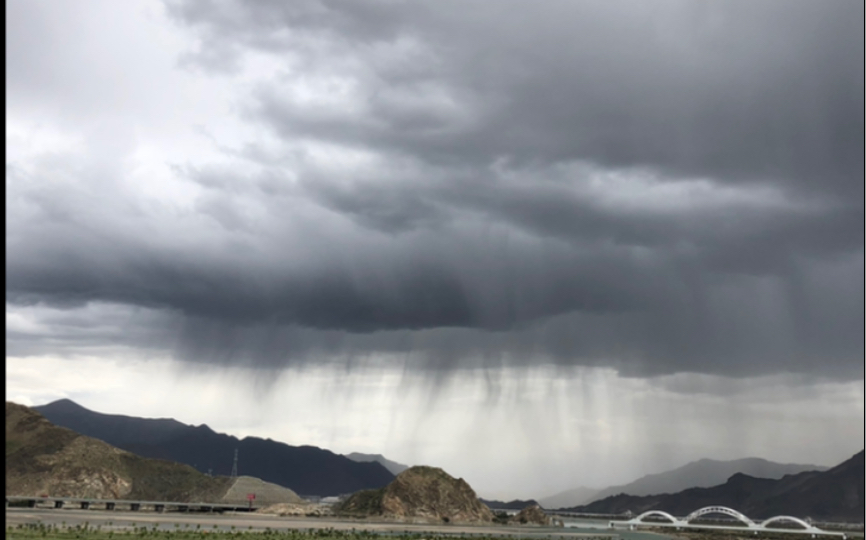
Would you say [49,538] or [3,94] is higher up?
[3,94]

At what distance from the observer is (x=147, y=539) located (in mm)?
151625

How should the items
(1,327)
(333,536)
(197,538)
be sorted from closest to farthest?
(1,327), (197,538), (333,536)

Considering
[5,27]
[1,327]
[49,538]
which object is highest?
[5,27]

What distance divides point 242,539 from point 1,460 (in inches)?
6553

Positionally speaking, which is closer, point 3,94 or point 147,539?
point 3,94

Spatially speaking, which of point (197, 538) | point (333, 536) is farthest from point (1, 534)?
point (333, 536)

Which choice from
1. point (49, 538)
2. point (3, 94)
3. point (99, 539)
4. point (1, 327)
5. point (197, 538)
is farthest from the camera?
point (197, 538)

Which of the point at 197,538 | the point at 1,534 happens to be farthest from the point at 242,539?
the point at 1,534

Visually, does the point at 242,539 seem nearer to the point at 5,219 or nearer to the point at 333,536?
the point at 333,536

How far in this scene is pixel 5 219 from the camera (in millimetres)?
14359

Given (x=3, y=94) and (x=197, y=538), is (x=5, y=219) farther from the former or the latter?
(x=197, y=538)

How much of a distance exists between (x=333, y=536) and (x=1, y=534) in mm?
195119

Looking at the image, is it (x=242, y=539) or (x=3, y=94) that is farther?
(x=242, y=539)

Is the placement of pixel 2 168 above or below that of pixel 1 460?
above
